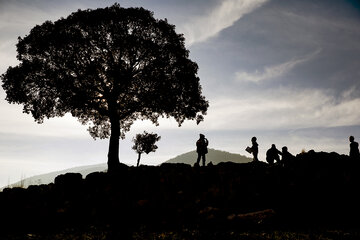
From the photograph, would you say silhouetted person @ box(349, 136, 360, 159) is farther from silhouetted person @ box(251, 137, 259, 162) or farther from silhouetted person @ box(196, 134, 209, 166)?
silhouetted person @ box(196, 134, 209, 166)

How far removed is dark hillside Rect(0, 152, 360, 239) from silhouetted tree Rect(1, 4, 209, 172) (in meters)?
9.91

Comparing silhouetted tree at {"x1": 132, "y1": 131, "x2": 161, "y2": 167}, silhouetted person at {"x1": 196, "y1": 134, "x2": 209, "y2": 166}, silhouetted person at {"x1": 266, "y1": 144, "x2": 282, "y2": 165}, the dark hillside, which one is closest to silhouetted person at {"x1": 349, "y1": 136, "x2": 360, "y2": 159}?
the dark hillside

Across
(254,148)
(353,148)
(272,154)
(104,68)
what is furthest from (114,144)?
(353,148)

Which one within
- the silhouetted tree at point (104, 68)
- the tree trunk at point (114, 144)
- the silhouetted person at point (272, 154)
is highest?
the silhouetted tree at point (104, 68)

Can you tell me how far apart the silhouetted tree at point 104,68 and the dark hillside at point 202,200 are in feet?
32.5

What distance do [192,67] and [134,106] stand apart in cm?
811

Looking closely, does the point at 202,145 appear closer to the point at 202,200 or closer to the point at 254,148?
the point at 254,148

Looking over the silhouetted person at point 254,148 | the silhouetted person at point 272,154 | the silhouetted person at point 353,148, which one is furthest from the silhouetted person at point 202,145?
the silhouetted person at point 353,148

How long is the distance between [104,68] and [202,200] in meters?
17.7

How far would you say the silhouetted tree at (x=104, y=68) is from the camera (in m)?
20.6

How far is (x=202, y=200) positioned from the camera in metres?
9.91

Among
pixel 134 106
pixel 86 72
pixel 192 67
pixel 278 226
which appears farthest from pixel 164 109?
pixel 278 226

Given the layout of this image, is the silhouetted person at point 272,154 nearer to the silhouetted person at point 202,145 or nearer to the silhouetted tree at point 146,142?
the silhouetted person at point 202,145

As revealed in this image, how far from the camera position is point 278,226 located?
8594mm
